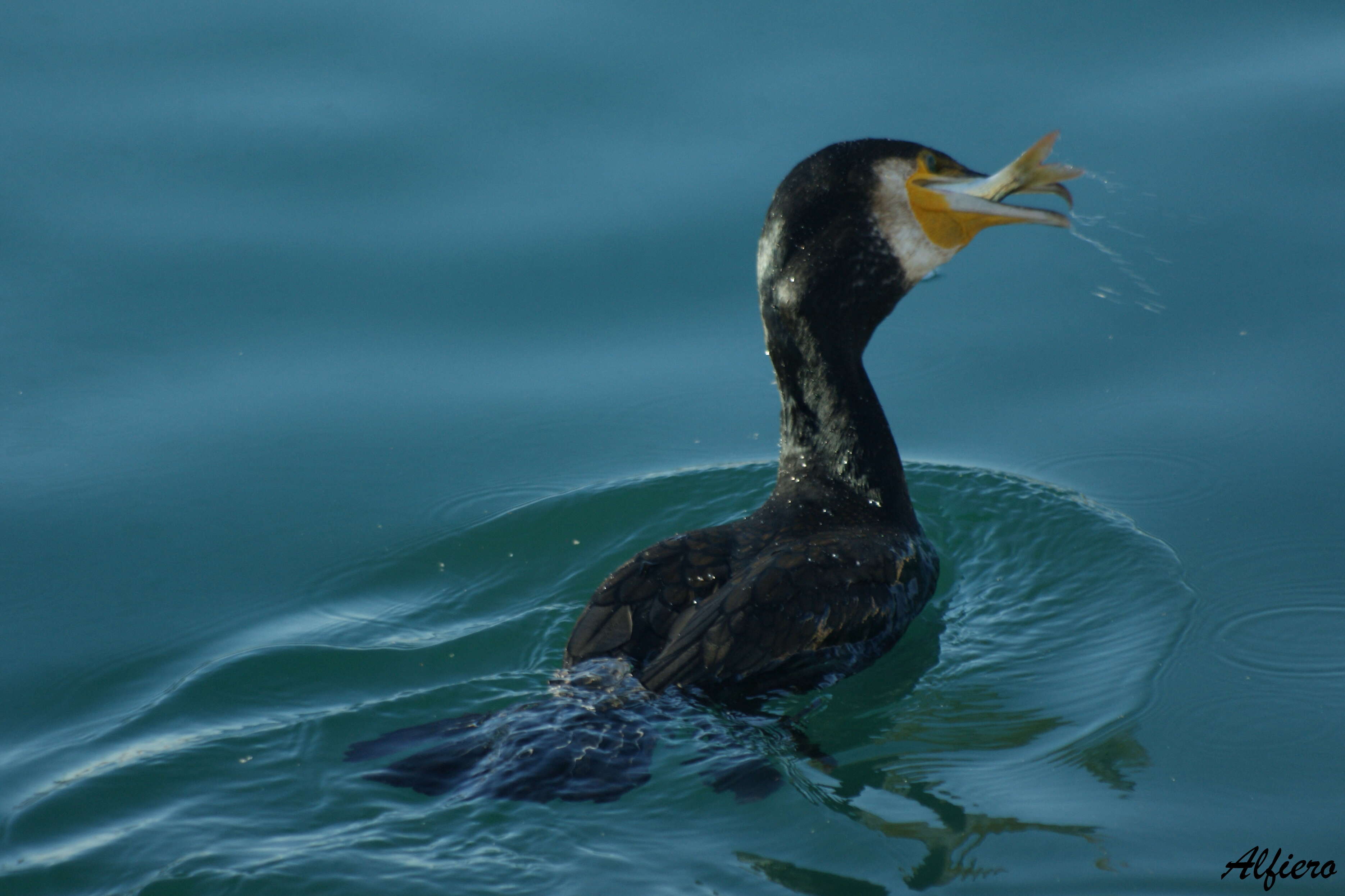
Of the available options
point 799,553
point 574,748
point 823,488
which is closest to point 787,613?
point 799,553

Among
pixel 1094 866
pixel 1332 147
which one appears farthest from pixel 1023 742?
pixel 1332 147

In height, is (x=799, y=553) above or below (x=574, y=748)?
above

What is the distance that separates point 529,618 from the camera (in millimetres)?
5121

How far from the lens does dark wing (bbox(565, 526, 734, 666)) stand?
4.37 metres

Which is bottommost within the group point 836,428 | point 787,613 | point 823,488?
point 787,613

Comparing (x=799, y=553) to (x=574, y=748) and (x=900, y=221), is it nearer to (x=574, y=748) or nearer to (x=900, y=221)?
(x=574, y=748)

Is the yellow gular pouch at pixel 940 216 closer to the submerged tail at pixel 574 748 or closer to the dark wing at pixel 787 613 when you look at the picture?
the dark wing at pixel 787 613

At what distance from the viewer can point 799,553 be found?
14.7 ft

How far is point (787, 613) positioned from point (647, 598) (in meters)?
0.45
